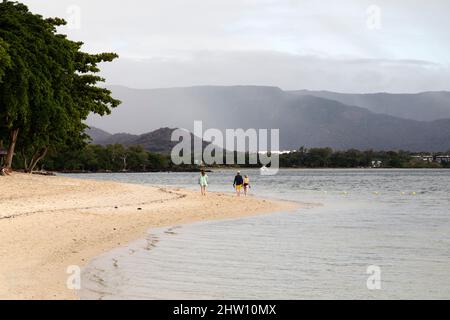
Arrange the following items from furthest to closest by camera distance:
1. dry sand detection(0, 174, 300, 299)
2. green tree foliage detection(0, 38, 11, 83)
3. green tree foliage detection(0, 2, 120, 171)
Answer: green tree foliage detection(0, 2, 120, 171) → green tree foliage detection(0, 38, 11, 83) → dry sand detection(0, 174, 300, 299)

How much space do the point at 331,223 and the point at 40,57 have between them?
26846 mm

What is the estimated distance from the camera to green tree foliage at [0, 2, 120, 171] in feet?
134

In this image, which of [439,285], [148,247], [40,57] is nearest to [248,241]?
[148,247]

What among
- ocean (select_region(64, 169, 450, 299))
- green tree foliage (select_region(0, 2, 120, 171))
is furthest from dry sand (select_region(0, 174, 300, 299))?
green tree foliage (select_region(0, 2, 120, 171))

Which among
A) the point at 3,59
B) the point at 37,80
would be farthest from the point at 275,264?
the point at 37,80

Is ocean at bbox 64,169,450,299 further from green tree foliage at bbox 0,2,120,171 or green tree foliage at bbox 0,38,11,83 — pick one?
green tree foliage at bbox 0,2,120,171

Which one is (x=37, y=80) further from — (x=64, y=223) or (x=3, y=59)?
(x=64, y=223)

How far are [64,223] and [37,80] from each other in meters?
24.6

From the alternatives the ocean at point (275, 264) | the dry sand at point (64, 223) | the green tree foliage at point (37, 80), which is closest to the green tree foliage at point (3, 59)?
the green tree foliage at point (37, 80)

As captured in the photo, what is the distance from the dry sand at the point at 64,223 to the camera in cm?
1188

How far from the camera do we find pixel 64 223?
20703mm

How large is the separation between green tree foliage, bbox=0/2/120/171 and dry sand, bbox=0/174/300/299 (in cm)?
556

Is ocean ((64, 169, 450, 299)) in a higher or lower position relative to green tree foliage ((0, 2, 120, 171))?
lower
